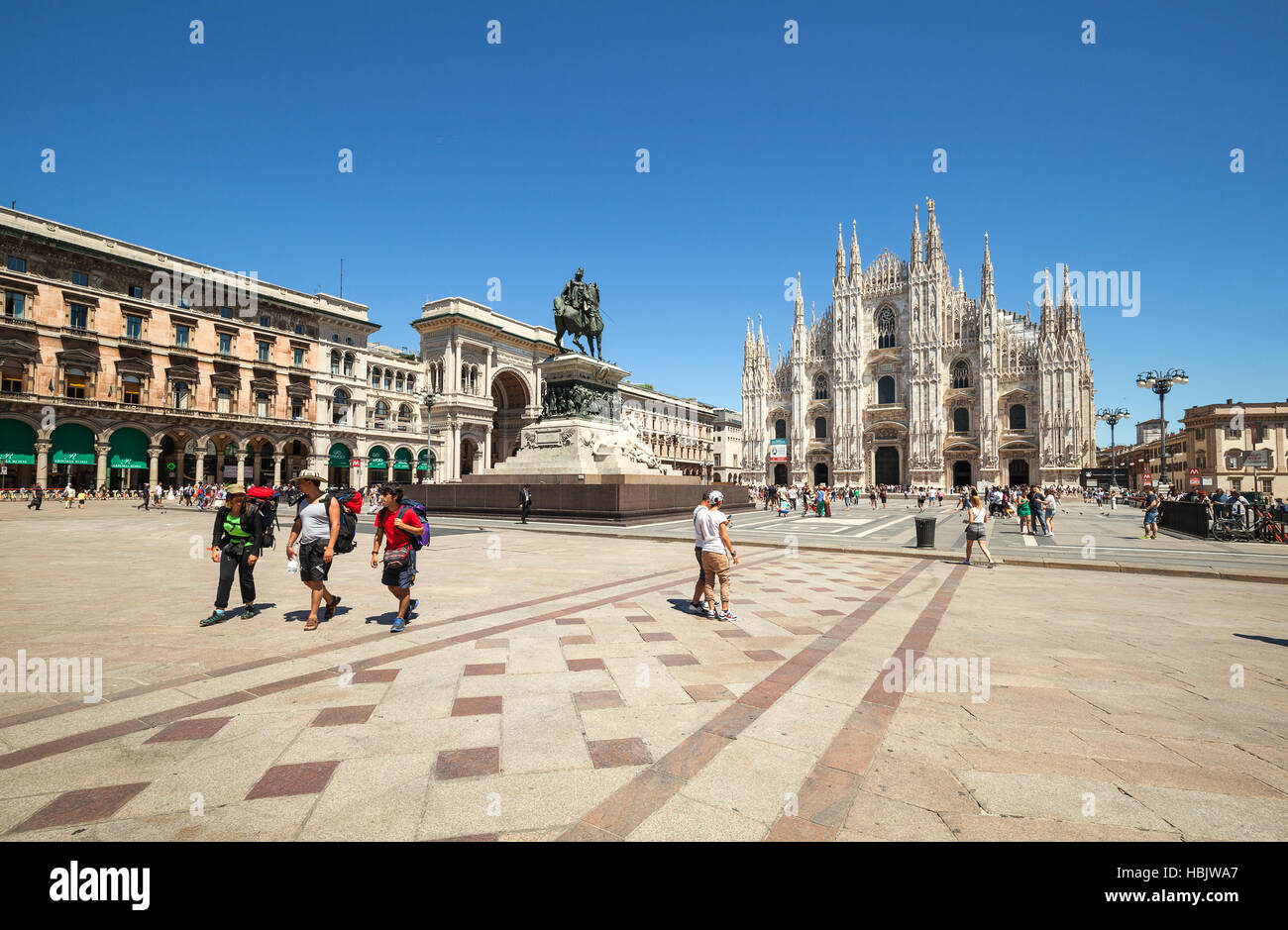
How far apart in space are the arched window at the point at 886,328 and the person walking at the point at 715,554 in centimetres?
6363

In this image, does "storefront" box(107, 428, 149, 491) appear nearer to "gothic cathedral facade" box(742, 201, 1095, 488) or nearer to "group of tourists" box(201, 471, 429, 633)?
"group of tourists" box(201, 471, 429, 633)

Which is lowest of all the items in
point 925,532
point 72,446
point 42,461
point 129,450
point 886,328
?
point 925,532

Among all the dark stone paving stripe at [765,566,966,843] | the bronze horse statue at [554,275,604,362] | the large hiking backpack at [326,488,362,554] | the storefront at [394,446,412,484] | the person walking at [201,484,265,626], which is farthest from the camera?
the storefront at [394,446,412,484]

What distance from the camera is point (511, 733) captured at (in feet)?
11.3

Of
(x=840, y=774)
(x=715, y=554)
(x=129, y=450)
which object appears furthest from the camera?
(x=129, y=450)

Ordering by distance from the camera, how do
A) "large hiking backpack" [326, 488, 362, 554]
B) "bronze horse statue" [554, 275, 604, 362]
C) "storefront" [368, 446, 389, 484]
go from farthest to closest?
1. "storefront" [368, 446, 389, 484]
2. "bronze horse statue" [554, 275, 604, 362]
3. "large hiking backpack" [326, 488, 362, 554]

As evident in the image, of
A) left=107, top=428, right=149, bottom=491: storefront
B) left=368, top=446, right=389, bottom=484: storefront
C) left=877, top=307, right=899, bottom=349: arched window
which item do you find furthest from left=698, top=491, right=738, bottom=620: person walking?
left=877, top=307, right=899, bottom=349: arched window

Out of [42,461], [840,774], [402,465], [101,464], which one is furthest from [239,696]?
[402,465]

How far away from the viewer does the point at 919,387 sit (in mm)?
58719

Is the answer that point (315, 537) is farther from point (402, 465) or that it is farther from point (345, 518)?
point (402, 465)

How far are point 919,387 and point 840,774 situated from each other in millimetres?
63490

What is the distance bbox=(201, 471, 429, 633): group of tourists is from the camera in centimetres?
584

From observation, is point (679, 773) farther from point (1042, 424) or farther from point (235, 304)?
point (1042, 424)

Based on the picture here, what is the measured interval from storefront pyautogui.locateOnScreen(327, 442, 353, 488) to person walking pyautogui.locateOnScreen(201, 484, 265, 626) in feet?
166
